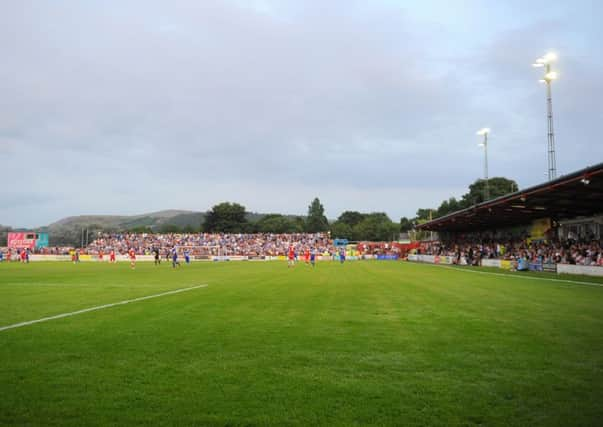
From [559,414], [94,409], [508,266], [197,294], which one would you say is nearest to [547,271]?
[508,266]

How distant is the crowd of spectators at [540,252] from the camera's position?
3078 cm

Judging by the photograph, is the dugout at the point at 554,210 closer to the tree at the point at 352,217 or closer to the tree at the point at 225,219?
the tree at the point at 225,219

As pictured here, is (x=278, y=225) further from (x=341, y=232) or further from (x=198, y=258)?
Result: (x=198, y=258)

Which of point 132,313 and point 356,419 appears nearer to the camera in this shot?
point 356,419

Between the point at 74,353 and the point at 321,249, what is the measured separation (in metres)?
75.1

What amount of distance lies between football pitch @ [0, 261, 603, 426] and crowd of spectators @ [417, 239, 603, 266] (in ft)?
76.0

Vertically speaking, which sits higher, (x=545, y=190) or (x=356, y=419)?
(x=545, y=190)

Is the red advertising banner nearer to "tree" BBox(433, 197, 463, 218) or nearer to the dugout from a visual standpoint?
the dugout

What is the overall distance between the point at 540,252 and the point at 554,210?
399 centimetres

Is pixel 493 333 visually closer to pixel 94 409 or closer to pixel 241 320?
pixel 241 320

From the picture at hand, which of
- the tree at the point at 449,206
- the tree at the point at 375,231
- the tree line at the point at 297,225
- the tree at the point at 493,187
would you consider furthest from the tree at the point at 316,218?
the tree at the point at 493,187

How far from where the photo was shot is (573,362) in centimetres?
632

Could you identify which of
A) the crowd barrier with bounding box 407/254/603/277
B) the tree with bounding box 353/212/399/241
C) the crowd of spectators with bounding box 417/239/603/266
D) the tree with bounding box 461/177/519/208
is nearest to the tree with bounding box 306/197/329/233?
the tree with bounding box 353/212/399/241

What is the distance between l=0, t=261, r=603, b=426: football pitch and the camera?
A: 14.6 feet
